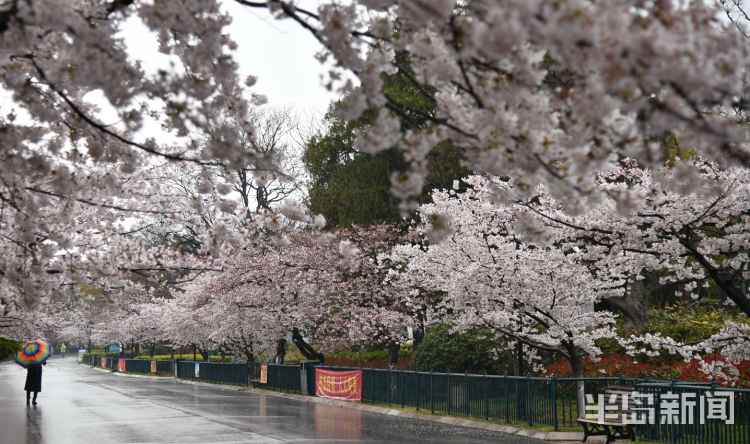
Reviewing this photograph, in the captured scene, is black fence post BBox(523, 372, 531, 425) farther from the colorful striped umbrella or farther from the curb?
the colorful striped umbrella

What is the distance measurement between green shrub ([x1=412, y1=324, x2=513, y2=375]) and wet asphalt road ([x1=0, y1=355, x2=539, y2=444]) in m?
3.74

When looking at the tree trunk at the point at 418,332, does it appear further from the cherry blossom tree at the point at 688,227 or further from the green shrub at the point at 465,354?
the cherry blossom tree at the point at 688,227

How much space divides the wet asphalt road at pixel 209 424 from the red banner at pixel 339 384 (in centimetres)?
107

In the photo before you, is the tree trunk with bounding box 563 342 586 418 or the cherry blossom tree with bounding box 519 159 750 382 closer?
the cherry blossom tree with bounding box 519 159 750 382

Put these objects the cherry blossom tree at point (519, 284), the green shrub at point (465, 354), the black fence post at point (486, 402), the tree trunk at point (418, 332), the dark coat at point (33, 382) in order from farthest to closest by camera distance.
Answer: the tree trunk at point (418, 332) < the dark coat at point (33, 382) < the green shrub at point (465, 354) < the black fence post at point (486, 402) < the cherry blossom tree at point (519, 284)

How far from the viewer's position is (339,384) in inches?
902

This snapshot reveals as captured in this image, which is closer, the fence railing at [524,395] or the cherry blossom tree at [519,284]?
the fence railing at [524,395]

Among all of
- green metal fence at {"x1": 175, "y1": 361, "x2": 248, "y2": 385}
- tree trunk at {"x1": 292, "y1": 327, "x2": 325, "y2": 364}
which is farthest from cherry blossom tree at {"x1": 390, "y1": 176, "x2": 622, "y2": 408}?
green metal fence at {"x1": 175, "y1": 361, "x2": 248, "y2": 385}

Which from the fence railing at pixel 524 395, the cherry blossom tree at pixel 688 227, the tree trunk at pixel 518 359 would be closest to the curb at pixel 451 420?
the fence railing at pixel 524 395

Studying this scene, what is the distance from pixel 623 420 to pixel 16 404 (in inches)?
802

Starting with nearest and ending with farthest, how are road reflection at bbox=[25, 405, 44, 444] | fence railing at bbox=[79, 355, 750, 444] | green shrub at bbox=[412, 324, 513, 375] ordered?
fence railing at bbox=[79, 355, 750, 444]
road reflection at bbox=[25, 405, 44, 444]
green shrub at bbox=[412, 324, 513, 375]

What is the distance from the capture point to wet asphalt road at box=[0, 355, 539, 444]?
505 inches

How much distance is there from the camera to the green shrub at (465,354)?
70.2ft

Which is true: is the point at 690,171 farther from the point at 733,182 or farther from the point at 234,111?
the point at 733,182
